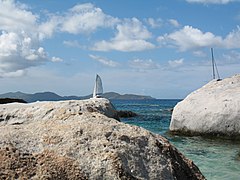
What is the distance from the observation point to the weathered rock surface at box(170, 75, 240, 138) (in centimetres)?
1585

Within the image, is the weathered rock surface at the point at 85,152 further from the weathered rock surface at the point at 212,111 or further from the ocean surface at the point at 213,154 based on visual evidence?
the weathered rock surface at the point at 212,111

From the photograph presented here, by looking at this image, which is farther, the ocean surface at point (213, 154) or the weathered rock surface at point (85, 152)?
the ocean surface at point (213, 154)

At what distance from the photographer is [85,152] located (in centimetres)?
405

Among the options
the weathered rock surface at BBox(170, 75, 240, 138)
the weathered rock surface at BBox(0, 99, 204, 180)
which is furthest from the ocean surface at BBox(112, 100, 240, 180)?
the weathered rock surface at BBox(0, 99, 204, 180)

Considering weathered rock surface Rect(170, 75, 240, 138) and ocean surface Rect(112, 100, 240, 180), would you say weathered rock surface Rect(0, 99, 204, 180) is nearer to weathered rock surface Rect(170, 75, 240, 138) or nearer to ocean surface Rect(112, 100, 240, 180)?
ocean surface Rect(112, 100, 240, 180)

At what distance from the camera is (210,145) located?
1482 cm

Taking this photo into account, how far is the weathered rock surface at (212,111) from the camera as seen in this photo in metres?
15.9

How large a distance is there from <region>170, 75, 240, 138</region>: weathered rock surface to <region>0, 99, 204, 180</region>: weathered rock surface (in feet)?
37.8

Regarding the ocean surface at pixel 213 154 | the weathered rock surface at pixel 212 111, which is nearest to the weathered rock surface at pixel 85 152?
the ocean surface at pixel 213 154

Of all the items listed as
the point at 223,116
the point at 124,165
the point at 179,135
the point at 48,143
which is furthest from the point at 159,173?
the point at 179,135

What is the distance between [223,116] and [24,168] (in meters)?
13.2

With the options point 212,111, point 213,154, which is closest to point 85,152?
point 213,154

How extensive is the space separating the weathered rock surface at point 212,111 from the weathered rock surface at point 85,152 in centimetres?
1153

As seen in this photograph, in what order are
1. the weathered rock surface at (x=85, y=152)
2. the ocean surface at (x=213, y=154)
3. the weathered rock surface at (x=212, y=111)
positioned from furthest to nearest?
the weathered rock surface at (x=212, y=111)
the ocean surface at (x=213, y=154)
the weathered rock surface at (x=85, y=152)
